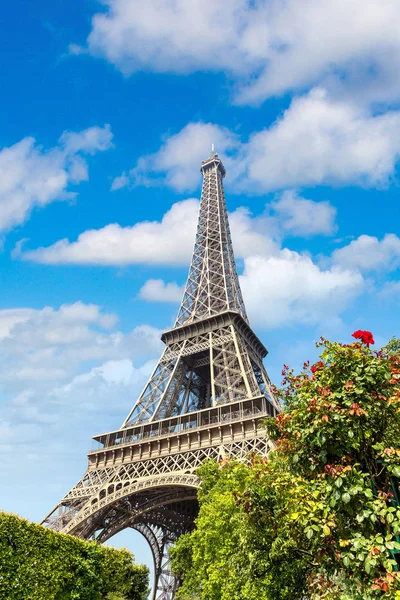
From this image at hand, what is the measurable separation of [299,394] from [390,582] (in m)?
3.65

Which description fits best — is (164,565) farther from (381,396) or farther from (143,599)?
(381,396)

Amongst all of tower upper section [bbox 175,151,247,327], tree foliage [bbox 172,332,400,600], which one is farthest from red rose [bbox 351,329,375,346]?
tower upper section [bbox 175,151,247,327]

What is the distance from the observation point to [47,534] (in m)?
18.9

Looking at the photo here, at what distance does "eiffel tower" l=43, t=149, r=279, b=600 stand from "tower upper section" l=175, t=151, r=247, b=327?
170mm

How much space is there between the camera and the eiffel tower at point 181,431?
29.6m

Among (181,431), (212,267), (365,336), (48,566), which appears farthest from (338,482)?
(212,267)

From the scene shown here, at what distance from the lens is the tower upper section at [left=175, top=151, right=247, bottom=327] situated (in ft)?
147

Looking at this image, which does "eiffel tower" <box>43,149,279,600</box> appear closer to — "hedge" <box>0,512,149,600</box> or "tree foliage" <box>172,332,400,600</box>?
"hedge" <box>0,512,149,600</box>

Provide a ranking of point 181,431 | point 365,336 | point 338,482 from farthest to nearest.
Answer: point 181,431
point 365,336
point 338,482

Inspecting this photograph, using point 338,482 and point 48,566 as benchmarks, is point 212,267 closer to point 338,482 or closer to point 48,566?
point 48,566

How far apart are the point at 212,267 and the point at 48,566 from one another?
35241 mm

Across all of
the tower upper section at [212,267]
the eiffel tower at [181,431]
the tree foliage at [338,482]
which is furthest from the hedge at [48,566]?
the tower upper section at [212,267]

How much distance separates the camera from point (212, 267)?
49875 millimetres

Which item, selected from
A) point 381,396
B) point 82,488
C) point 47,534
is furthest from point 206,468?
point 381,396
